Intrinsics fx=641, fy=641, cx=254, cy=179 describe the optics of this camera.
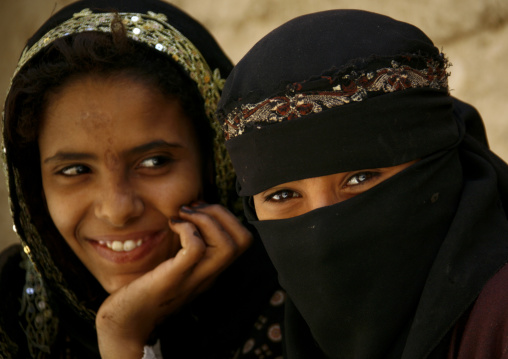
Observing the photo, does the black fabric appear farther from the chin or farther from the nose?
the chin

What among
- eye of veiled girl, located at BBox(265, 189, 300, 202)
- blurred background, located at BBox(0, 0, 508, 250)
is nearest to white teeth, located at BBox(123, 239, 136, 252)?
eye of veiled girl, located at BBox(265, 189, 300, 202)

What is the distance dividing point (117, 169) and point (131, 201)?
11 cm

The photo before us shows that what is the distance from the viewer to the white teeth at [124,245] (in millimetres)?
2191

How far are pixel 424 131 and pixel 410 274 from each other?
36 cm

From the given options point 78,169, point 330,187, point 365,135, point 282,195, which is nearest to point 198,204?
point 78,169

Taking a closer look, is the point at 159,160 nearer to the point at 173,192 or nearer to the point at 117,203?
the point at 173,192

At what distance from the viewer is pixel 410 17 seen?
3.44 m

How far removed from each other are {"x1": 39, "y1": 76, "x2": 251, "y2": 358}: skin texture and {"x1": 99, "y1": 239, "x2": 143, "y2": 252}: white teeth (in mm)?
13

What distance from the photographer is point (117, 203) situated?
206 centimetres

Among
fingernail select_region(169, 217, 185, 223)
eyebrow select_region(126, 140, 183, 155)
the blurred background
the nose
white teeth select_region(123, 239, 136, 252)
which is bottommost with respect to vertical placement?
white teeth select_region(123, 239, 136, 252)

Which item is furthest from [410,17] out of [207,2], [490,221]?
[490,221]

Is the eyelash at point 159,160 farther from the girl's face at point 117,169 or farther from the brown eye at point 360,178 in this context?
the brown eye at point 360,178

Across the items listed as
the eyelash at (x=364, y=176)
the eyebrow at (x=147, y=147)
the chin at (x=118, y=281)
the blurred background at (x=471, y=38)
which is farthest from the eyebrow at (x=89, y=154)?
the blurred background at (x=471, y=38)

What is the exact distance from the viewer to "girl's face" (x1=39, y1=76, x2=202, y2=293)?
2.08 meters
